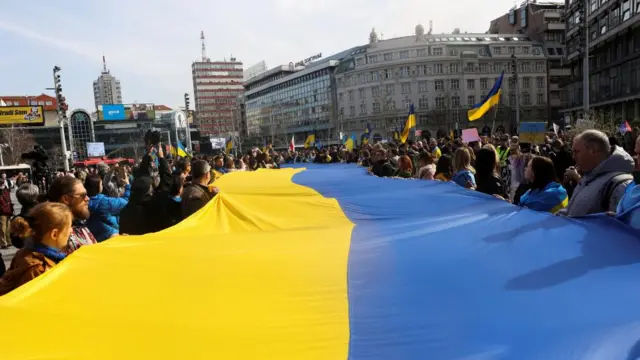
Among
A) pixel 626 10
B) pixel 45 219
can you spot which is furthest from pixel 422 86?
pixel 45 219

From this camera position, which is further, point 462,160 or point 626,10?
point 626,10

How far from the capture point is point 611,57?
41031 millimetres

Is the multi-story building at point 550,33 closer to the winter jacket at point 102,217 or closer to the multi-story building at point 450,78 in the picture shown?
the multi-story building at point 450,78

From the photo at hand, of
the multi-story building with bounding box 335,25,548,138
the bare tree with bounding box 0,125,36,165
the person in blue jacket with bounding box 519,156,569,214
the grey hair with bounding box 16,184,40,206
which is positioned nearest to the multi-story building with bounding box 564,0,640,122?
the multi-story building with bounding box 335,25,548,138

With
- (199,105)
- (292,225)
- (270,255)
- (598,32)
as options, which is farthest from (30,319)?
(199,105)

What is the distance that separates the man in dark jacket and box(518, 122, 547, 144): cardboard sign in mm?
11547

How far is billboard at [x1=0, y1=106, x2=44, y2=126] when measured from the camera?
57.0 meters

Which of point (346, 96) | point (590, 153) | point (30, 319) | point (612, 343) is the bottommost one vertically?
point (612, 343)

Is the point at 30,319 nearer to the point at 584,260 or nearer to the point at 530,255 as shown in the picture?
the point at 530,255

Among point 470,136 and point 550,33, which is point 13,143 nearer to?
point 470,136

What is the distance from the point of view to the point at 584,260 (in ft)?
8.86

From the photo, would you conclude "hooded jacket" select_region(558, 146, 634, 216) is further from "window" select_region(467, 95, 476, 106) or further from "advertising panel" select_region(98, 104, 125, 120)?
"advertising panel" select_region(98, 104, 125, 120)

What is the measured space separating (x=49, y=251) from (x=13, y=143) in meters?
62.7

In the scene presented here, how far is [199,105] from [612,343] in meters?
179
